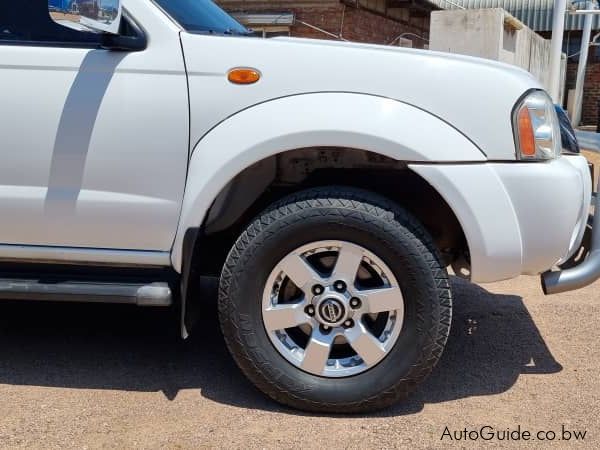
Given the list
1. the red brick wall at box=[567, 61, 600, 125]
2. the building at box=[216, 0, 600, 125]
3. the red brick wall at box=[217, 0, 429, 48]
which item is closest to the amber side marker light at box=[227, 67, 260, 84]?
the building at box=[216, 0, 600, 125]

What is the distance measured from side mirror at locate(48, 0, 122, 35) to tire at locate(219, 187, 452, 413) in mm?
963

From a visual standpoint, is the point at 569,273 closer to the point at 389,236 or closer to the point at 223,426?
the point at 389,236

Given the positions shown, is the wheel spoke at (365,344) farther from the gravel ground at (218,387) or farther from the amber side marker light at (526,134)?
the amber side marker light at (526,134)

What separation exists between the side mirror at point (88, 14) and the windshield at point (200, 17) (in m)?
0.37

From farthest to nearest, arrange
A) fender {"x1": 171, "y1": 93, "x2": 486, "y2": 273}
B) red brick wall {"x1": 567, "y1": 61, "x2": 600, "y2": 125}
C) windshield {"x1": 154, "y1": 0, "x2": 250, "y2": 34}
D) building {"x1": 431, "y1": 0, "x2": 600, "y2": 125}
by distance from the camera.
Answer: building {"x1": 431, "y1": 0, "x2": 600, "y2": 125}, red brick wall {"x1": 567, "y1": 61, "x2": 600, "y2": 125}, windshield {"x1": 154, "y1": 0, "x2": 250, "y2": 34}, fender {"x1": 171, "y1": 93, "x2": 486, "y2": 273}

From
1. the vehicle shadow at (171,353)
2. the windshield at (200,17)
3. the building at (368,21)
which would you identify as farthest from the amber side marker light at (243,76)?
the building at (368,21)

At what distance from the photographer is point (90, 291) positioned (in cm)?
302

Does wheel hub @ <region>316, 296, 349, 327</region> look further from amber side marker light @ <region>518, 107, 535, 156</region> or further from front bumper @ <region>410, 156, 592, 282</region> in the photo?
amber side marker light @ <region>518, 107, 535, 156</region>

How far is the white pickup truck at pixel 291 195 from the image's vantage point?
2844mm

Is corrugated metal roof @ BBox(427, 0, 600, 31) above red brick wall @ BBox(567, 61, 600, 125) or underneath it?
above

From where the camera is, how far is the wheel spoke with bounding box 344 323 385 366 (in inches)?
117

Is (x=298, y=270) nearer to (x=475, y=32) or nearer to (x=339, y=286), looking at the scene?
(x=339, y=286)

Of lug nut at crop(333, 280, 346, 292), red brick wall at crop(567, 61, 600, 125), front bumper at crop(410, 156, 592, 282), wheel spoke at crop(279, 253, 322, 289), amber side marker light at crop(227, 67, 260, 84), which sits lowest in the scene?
red brick wall at crop(567, 61, 600, 125)

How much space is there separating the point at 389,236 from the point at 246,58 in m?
0.93
